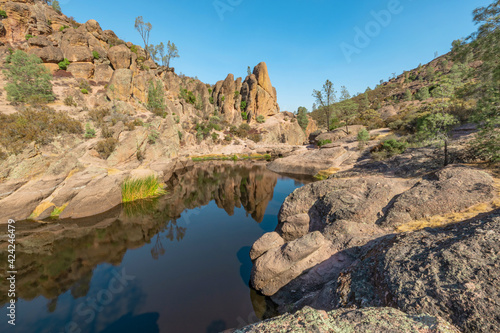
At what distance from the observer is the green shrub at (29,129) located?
15742 millimetres

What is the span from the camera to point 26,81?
99.3ft

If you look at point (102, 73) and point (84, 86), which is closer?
point (84, 86)

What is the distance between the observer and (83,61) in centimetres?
4559

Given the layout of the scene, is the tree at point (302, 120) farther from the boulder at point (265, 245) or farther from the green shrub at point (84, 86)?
the boulder at point (265, 245)

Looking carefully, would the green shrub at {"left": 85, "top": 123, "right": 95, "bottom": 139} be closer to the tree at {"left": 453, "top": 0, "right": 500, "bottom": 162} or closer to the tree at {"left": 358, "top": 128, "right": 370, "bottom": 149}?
the tree at {"left": 453, "top": 0, "right": 500, "bottom": 162}

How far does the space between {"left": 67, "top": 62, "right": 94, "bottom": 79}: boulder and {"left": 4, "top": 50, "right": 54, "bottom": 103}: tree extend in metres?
10.8

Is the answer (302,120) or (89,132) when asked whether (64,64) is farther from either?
(302,120)

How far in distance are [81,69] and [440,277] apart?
64.3 metres

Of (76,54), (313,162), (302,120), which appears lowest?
(313,162)

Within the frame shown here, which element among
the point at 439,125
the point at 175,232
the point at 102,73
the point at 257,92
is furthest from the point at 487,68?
the point at 257,92

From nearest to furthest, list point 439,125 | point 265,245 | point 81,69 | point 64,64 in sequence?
point 265,245 < point 439,125 < point 64,64 < point 81,69

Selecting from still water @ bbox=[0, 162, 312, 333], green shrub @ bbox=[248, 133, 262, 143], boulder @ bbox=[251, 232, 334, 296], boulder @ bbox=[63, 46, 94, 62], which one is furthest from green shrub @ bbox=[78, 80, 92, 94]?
boulder @ bbox=[251, 232, 334, 296]

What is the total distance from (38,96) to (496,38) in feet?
158

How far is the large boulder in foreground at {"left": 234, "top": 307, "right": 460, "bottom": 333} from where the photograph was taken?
8.65ft
